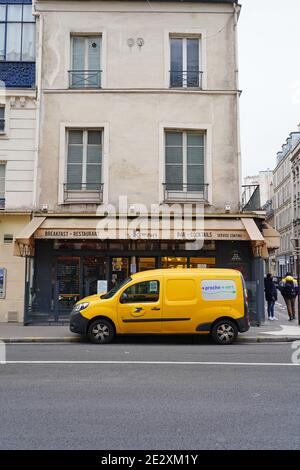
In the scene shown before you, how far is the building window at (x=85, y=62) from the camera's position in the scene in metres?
16.5

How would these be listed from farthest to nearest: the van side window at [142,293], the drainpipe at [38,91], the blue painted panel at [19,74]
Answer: the blue painted panel at [19,74]
the drainpipe at [38,91]
the van side window at [142,293]

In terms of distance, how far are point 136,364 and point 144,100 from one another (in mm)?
10357

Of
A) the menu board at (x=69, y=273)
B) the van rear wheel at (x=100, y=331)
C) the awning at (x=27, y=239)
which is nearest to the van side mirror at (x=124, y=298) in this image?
the van rear wheel at (x=100, y=331)

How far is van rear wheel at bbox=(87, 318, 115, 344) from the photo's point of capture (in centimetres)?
1171

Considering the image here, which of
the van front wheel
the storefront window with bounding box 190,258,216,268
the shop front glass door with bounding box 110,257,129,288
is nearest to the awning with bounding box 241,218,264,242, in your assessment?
the storefront window with bounding box 190,258,216,268

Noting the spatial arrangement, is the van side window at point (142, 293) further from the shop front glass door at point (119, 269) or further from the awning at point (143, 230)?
the shop front glass door at point (119, 269)

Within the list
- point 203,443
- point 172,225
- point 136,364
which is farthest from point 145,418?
point 172,225

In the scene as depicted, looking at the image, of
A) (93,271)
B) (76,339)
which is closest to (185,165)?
(93,271)

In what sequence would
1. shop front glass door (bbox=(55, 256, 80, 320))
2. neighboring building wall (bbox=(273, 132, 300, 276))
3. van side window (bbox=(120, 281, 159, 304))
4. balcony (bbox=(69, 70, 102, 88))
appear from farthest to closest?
neighboring building wall (bbox=(273, 132, 300, 276))
balcony (bbox=(69, 70, 102, 88))
shop front glass door (bbox=(55, 256, 80, 320))
van side window (bbox=(120, 281, 159, 304))

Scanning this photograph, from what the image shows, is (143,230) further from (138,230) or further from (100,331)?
(100,331)

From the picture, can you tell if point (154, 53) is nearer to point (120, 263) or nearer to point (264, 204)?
point (120, 263)

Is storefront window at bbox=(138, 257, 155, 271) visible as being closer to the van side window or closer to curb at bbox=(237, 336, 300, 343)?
the van side window

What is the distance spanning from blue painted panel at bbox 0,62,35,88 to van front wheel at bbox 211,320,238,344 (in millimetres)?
10899

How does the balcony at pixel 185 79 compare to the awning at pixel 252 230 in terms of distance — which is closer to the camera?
the awning at pixel 252 230
